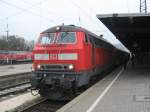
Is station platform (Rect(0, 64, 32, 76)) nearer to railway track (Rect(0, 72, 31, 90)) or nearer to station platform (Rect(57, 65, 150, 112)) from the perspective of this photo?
railway track (Rect(0, 72, 31, 90))

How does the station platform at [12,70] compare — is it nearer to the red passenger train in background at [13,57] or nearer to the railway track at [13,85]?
the railway track at [13,85]

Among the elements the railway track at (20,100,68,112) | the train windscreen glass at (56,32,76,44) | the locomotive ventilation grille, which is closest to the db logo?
the locomotive ventilation grille

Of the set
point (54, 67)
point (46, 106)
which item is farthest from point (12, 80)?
point (54, 67)

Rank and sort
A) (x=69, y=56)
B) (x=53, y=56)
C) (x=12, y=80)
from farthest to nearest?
1. (x=12, y=80)
2. (x=53, y=56)
3. (x=69, y=56)

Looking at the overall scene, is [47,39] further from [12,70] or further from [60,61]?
[12,70]

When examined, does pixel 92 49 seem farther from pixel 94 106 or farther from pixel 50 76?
pixel 94 106

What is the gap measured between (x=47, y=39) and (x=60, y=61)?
1.51m

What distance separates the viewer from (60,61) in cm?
1474

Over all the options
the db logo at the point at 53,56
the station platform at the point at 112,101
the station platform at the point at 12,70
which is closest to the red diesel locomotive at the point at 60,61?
the db logo at the point at 53,56

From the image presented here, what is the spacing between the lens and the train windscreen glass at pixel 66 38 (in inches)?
599

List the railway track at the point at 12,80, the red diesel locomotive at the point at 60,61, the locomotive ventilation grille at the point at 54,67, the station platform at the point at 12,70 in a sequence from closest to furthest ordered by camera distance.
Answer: the red diesel locomotive at the point at 60,61, the locomotive ventilation grille at the point at 54,67, the railway track at the point at 12,80, the station platform at the point at 12,70

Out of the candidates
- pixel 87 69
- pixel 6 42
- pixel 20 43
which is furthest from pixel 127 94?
pixel 20 43

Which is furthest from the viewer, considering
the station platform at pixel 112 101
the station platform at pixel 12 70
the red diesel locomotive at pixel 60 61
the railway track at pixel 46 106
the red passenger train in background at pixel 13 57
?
the red passenger train in background at pixel 13 57

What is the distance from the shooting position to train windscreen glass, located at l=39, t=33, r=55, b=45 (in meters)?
15.6
